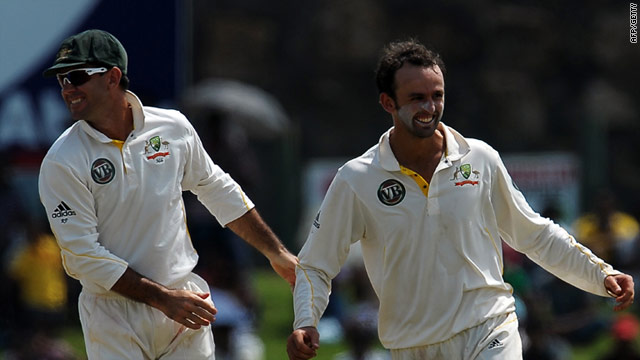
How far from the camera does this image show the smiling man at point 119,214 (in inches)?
218

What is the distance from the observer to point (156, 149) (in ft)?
Result: 19.0

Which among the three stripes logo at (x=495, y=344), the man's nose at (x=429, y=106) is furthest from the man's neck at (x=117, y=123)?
the three stripes logo at (x=495, y=344)

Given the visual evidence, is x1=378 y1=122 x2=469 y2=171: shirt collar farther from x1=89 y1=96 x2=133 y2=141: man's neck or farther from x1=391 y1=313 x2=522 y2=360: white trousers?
x1=89 y1=96 x2=133 y2=141: man's neck

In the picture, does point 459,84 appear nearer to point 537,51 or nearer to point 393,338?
point 537,51

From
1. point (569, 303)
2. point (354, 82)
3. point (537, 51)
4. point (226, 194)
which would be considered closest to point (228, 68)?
point (354, 82)

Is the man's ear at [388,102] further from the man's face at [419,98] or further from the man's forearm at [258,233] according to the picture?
the man's forearm at [258,233]

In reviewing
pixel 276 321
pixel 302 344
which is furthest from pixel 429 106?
pixel 276 321

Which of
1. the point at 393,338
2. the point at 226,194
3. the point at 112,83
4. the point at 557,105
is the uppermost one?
the point at 112,83

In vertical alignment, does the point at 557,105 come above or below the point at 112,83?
below

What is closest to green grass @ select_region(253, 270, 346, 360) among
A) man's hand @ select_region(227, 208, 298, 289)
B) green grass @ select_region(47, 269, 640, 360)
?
green grass @ select_region(47, 269, 640, 360)

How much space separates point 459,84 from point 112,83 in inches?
812

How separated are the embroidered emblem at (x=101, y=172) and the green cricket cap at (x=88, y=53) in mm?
473

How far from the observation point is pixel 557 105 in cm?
2580

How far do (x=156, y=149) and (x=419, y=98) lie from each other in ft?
4.24
